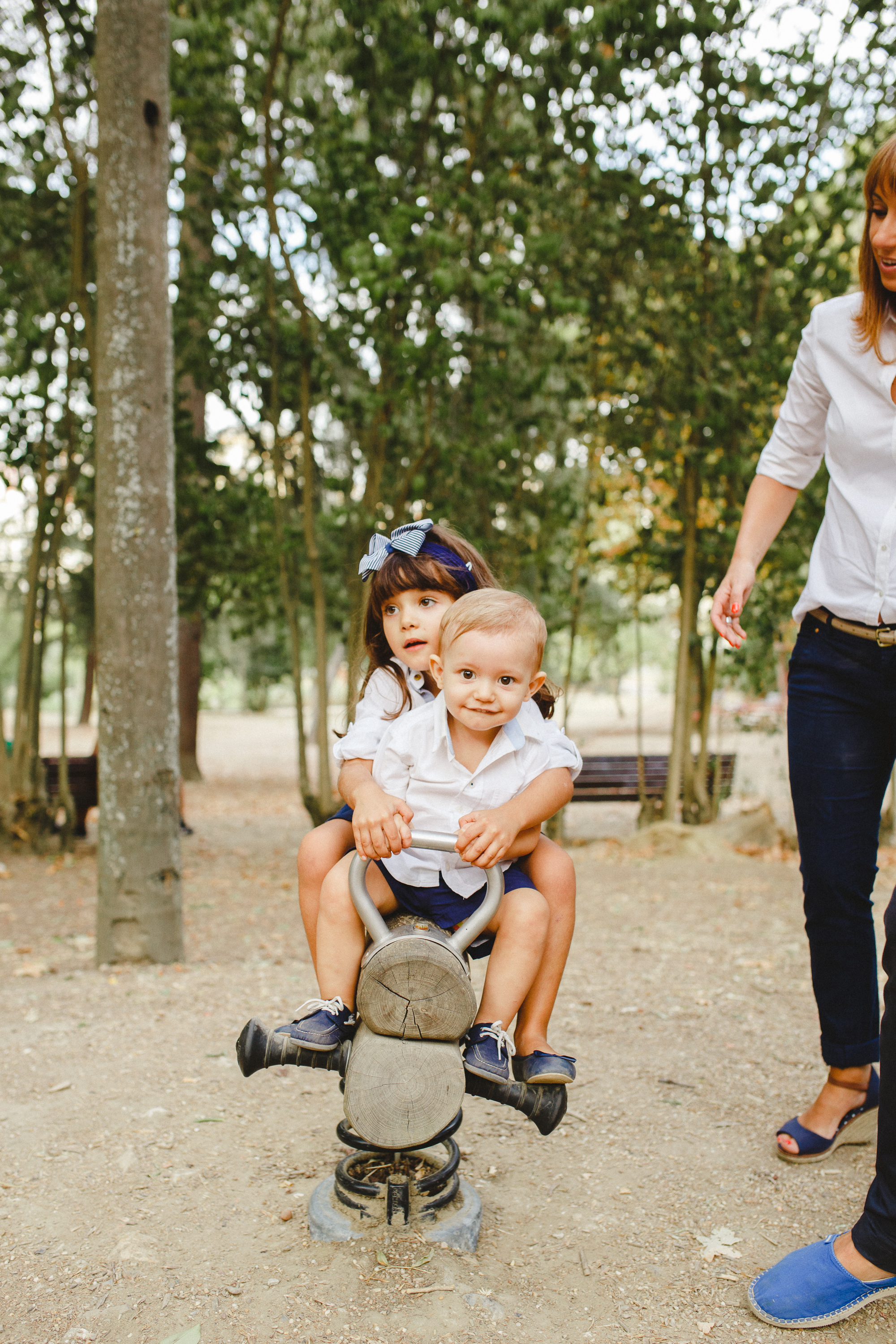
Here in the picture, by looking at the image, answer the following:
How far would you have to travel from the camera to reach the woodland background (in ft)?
18.9

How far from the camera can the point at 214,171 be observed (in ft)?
21.4

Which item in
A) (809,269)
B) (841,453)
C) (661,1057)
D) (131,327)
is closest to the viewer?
(841,453)

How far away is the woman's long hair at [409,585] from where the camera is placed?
96.2 inches

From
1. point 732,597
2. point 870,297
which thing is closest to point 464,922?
point 732,597

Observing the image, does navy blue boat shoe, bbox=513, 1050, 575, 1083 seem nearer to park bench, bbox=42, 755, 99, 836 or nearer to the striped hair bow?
the striped hair bow

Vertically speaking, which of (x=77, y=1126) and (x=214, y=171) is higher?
(x=214, y=171)

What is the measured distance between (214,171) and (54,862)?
4937 millimetres

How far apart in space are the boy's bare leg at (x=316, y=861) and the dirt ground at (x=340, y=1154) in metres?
0.70

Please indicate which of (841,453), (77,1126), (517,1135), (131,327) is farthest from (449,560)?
(131,327)

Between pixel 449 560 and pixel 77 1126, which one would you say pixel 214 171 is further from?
pixel 77 1126

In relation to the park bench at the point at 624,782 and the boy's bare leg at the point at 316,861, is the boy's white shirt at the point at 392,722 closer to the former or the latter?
the boy's bare leg at the point at 316,861

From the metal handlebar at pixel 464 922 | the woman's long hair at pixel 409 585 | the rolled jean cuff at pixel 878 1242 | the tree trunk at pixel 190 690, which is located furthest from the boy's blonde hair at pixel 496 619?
the tree trunk at pixel 190 690

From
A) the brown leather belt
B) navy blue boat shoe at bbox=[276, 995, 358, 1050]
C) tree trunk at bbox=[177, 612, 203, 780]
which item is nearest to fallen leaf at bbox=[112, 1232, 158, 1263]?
navy blue boat shoe at bbox=[276, 995, 358, 1050]

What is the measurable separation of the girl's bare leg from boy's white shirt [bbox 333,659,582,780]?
0.22 metres
